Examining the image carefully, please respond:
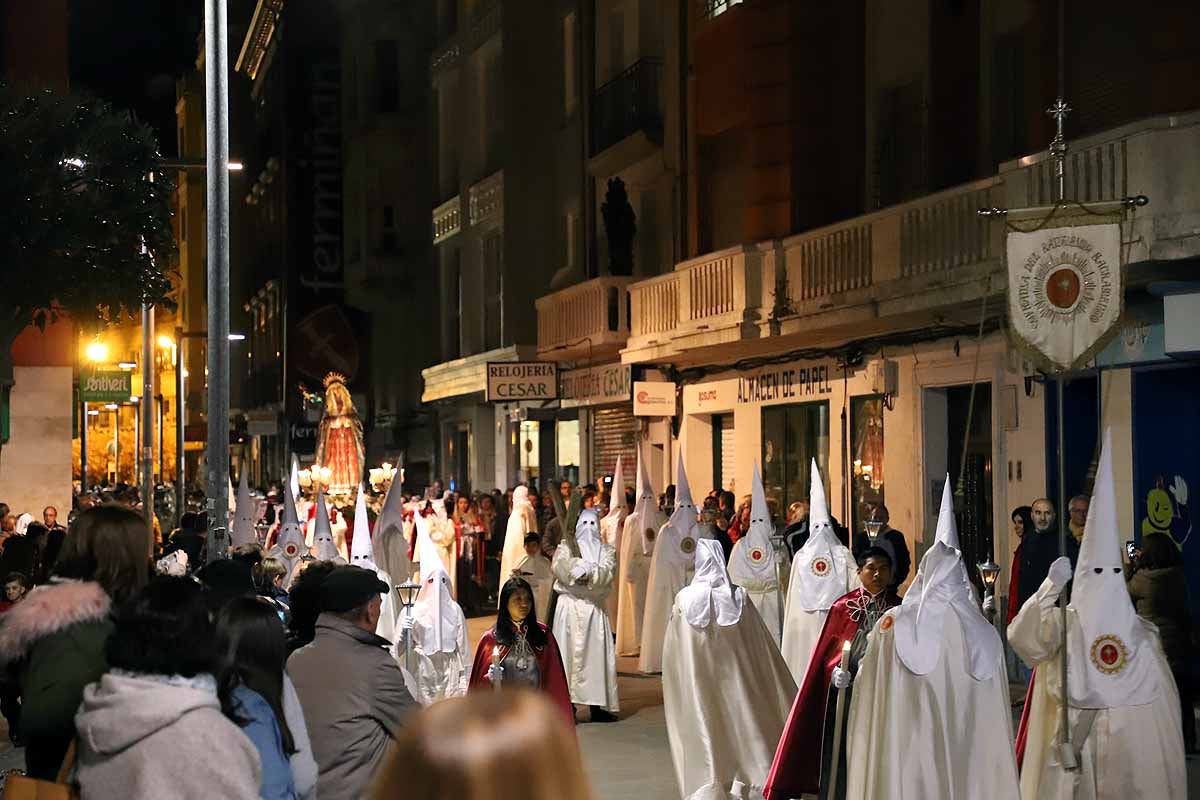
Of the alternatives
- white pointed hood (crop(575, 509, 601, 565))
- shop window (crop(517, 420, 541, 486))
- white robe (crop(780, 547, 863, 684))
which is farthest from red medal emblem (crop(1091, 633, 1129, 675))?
shop window (crop(517, 420, 541, 486))

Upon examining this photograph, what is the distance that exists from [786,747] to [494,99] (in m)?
29.4

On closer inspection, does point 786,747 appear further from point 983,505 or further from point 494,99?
point 494,99

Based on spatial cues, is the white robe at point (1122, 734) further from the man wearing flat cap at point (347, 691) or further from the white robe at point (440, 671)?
the white robe at point (440, 671)

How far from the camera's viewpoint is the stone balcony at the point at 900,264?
53.7 feet

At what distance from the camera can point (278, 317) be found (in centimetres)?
6856

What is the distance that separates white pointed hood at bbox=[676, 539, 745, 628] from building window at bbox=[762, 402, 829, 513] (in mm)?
13478

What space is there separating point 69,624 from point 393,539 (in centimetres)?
1320

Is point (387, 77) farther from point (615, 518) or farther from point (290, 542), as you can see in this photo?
point (290, 542)

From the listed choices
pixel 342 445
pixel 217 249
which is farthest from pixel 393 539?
pixel 342 445

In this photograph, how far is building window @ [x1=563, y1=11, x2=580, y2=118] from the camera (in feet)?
120

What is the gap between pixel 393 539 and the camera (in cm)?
1994

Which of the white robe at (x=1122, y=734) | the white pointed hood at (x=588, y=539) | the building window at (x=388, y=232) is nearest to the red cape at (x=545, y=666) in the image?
the white pointed hood at (x=588, y=539)

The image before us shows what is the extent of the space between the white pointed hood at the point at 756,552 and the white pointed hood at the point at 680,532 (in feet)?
11.3

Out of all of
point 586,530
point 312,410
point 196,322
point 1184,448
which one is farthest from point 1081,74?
point 196,322
